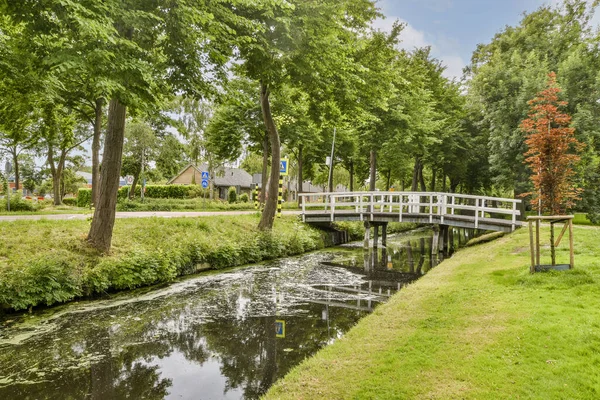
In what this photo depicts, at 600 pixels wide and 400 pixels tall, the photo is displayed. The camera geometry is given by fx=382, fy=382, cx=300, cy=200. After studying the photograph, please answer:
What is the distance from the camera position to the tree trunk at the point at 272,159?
1605 cm

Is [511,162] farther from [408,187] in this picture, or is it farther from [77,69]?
[408,187]

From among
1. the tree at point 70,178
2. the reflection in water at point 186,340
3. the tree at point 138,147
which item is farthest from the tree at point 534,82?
the tree at point 70,178

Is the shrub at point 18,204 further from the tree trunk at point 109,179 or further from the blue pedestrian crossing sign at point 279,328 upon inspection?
the blue pedestrian crossing sign at point 279,328

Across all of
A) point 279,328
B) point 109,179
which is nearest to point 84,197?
point 109,179

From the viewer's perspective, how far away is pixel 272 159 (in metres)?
16.9

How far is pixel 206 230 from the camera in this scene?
14703 millimetres

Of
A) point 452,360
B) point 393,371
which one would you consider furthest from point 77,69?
point 452,360

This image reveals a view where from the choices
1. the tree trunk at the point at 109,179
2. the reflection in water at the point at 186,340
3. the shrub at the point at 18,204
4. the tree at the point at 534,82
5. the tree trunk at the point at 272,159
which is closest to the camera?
the reflection in water at the point at 186,340

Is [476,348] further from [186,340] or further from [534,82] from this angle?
[534,82]

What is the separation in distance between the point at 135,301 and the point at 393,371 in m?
7.02

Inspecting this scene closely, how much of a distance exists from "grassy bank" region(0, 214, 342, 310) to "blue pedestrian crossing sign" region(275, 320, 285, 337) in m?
4.67

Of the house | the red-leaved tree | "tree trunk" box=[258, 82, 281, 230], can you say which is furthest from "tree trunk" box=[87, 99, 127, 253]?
the house

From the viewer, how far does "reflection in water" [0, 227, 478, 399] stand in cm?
537

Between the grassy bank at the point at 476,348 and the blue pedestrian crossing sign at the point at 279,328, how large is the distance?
1486 mm
